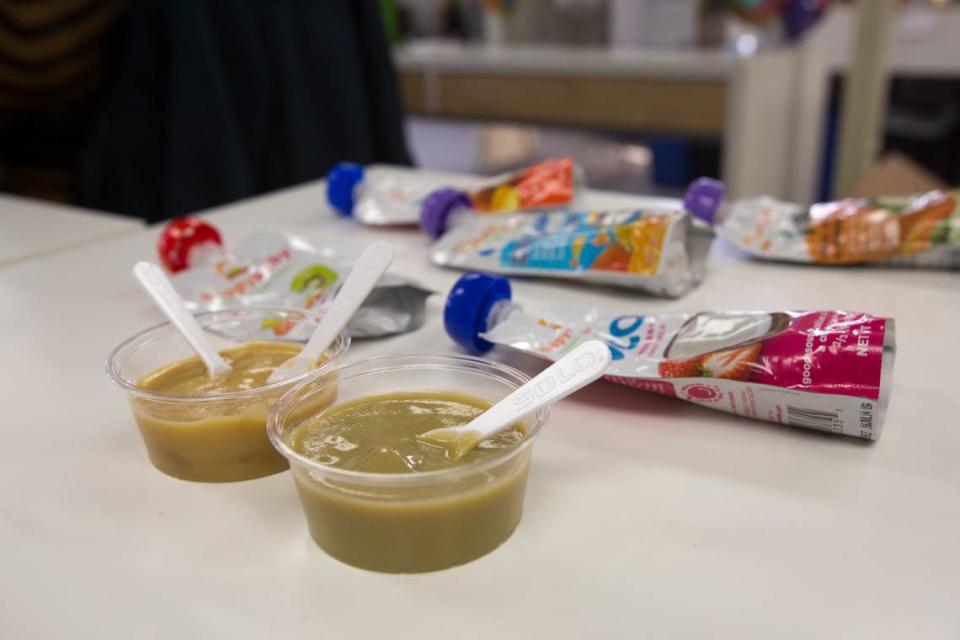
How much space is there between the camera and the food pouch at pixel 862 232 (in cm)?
81

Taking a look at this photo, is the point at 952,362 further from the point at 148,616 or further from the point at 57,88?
the point at 57,88

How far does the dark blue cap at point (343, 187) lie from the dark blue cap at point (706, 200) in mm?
425

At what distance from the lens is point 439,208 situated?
3.07 ft

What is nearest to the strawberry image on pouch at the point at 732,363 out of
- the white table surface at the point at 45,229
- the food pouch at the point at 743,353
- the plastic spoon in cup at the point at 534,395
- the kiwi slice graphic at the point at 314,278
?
the food pouch at the point at 743,353

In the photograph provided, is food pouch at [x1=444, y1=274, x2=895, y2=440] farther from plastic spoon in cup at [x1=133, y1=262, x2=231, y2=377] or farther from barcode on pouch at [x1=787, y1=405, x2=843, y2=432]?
plastic spoon in cup at [x1=133, y1=262, x2=231, y2=377]

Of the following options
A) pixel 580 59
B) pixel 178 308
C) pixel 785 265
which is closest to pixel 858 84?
pixel 580 59

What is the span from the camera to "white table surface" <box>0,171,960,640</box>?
0.38 meters

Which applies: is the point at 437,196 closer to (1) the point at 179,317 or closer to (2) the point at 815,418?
(1) the point at 179,317

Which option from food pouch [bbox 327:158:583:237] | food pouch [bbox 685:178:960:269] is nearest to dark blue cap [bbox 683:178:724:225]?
food pouch [bbox 685:178:960:269]

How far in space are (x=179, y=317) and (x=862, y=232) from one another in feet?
2.16

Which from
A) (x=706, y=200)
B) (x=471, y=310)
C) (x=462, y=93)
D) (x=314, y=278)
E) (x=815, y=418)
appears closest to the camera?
(x=815, y=418)

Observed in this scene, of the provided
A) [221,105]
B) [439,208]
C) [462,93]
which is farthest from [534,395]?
[462,93]

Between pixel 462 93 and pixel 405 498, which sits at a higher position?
pixel 405 498

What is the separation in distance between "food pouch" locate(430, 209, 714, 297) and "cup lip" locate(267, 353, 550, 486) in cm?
29
